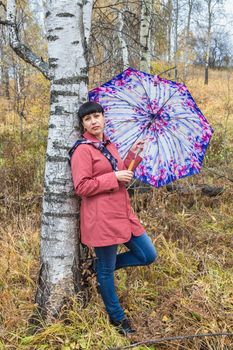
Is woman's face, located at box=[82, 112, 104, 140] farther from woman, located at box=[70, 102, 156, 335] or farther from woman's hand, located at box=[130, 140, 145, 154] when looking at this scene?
woman's hand, located at box=[130, 140, 145, 154]

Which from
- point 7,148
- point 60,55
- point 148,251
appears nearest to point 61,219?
point 148,251

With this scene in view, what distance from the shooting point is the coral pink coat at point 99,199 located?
2402mm

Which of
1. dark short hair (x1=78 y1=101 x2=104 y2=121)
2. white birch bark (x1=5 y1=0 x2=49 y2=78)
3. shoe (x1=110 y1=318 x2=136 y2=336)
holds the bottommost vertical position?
shoe (x1=110 y1=318 x2=136 y2=336)

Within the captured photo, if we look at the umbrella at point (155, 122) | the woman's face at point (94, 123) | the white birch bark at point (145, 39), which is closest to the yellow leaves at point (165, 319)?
the umbrella at point (155, 122)

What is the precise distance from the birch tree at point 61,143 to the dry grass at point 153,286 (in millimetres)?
213

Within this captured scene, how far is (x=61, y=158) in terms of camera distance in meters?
Result: 2.64

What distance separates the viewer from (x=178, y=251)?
407 cm

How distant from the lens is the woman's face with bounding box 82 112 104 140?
2.54 meters

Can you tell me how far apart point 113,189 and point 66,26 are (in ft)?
3.81

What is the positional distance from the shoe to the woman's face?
4.69 feet

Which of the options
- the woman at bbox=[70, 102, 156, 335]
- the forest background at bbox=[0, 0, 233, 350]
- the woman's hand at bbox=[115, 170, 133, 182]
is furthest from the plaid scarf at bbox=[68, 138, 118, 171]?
the forest background at bbox=[0, 0, 233, 350]

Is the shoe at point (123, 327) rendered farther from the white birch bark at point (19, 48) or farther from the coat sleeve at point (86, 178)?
the white birch bark at point (19, 48)

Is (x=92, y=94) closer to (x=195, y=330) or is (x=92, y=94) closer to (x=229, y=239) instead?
(x=195, y=330)

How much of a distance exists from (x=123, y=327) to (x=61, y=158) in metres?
1.36
